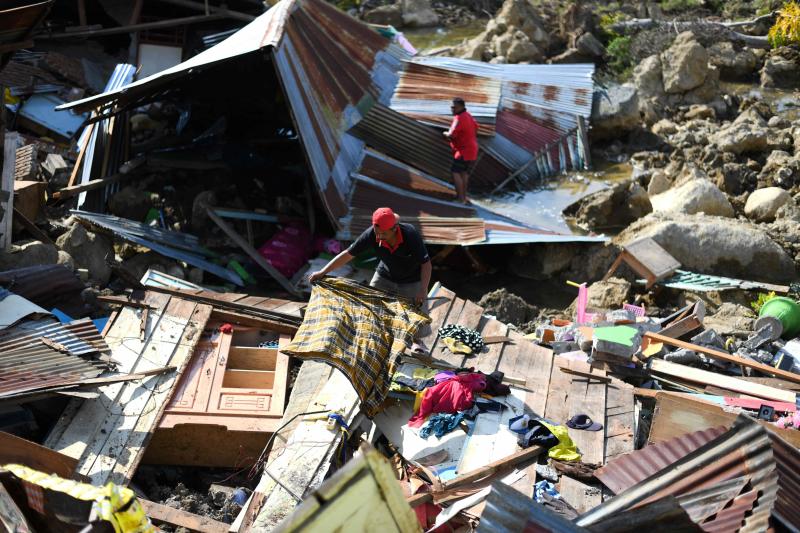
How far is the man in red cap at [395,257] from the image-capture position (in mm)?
7344

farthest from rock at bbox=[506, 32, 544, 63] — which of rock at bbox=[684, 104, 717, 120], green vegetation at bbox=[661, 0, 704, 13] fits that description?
green vegetation at bbox=[661, 0, 704, 13]

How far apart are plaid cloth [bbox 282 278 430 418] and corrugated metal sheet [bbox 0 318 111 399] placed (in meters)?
2.10

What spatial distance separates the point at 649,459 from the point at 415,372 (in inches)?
88.1

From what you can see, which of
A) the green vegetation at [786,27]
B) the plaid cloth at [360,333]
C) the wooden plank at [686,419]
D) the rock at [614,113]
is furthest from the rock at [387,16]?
the wooden plank at [686,419]

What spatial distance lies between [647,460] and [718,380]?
1.96m

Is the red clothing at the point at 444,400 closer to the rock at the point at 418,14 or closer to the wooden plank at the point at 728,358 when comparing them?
the wooden plank at the point at 728,358

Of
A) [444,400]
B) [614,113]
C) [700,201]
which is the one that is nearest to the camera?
[444,400]

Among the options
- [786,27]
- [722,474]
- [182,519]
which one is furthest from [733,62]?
[182,519]

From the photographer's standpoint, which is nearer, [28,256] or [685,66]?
[28,256]

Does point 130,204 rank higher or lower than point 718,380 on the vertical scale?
higher

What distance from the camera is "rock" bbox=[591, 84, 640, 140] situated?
15.3 meters

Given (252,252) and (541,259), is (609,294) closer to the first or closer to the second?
(541,259)

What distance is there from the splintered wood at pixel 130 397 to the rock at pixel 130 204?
371 centimetres

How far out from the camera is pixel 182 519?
6.18 metres
